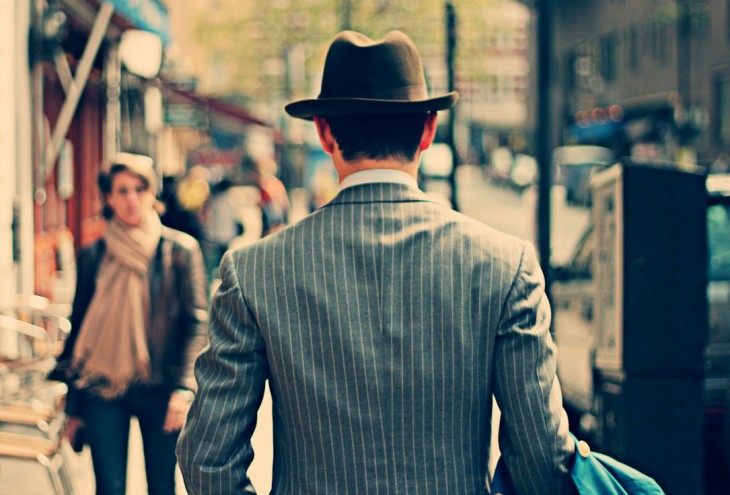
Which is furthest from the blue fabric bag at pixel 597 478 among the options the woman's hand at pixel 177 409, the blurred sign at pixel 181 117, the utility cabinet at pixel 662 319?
the blurred sign at pixel 181 117

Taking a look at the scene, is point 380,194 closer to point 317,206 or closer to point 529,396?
point 529,396

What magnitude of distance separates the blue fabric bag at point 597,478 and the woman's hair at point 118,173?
2811mm

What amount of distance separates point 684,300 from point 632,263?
26 cm

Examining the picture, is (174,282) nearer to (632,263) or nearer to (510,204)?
(632,263)

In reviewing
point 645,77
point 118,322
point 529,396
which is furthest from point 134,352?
point 645,77

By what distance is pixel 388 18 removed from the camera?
30.0 meters

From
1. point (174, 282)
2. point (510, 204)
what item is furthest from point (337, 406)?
point (510, 204)

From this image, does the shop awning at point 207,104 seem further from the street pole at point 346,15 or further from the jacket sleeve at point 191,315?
the jacket sleeve at point 191,315

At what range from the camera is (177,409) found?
4199 millimetres

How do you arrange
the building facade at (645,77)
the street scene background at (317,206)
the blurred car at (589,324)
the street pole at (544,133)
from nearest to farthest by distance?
the street scene background at (317,206)
the blurred car at (589,324)
the street pole at (544,133)
the building facade at (645,77)

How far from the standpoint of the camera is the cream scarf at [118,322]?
14.1 ft

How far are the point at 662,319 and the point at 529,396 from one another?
7.98 feet

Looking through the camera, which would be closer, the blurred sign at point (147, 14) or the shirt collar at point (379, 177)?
the shirt collar at point (379, 177)

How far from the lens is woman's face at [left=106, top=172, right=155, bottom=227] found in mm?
4457
